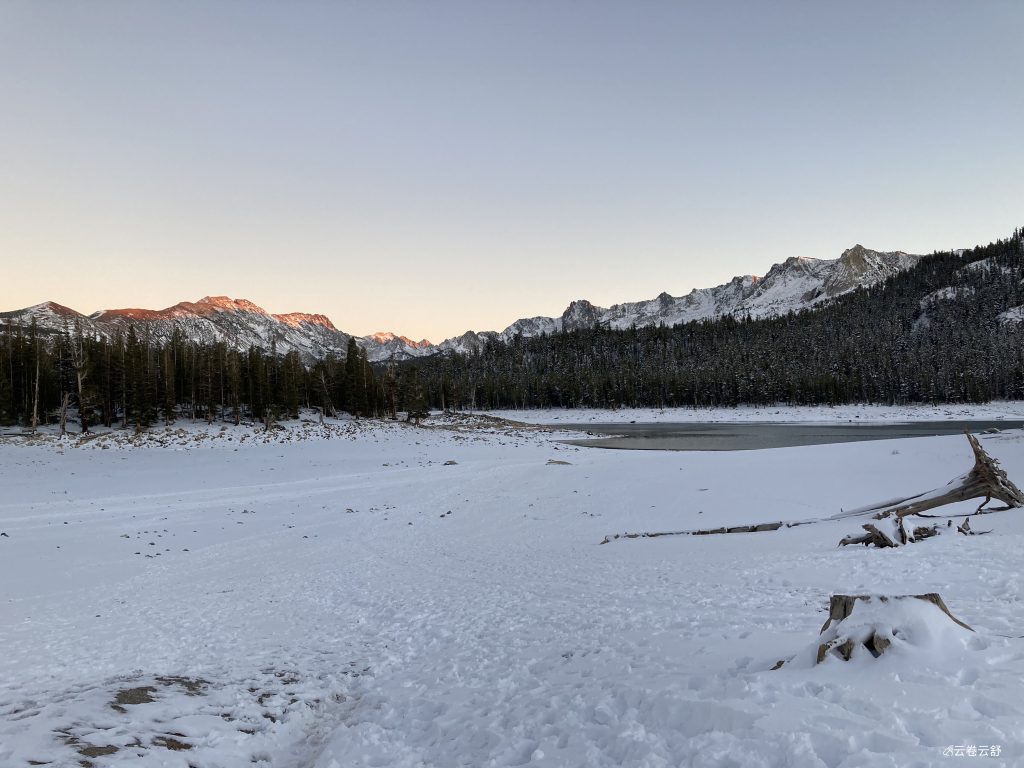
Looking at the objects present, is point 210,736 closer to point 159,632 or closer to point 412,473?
point 159,632

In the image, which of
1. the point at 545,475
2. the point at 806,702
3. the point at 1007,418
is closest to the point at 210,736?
the point at 806,702

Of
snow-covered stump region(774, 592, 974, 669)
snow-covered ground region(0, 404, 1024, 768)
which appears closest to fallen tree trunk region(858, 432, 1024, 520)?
snow-covered ground region(0, 404, 1024, 768)

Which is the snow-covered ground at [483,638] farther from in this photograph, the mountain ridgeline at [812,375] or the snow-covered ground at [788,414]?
the mountain ridgeline at [812,375]

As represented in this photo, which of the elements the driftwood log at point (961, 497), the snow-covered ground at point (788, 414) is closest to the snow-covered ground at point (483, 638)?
the driftwood log at point (961, 497)

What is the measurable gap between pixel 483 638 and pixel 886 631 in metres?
5.69

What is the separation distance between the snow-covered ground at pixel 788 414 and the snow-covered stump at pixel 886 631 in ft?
296

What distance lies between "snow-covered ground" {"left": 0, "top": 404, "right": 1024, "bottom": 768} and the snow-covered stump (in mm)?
52

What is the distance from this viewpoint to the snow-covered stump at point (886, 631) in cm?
473

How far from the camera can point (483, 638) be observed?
8508mm

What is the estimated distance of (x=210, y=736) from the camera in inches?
222

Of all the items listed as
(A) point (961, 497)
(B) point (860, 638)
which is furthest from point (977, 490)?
(B) point (860, 638)

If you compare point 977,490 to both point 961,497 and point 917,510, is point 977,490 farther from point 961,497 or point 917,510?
point 917,510

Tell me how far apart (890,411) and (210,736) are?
114164 mm

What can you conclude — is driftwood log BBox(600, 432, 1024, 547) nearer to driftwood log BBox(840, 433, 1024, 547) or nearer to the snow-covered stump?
driftwood log BBox(840, 433, 1024, 547)
